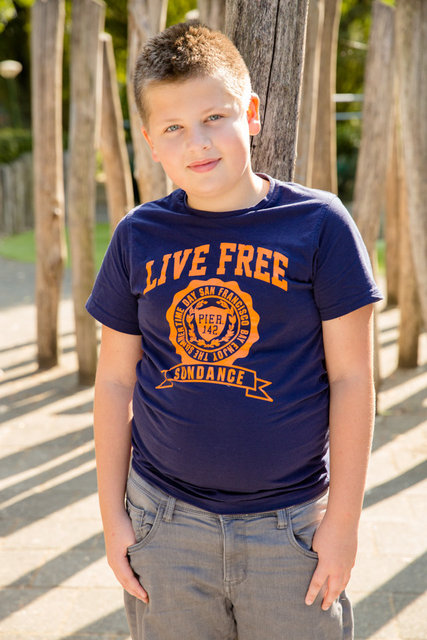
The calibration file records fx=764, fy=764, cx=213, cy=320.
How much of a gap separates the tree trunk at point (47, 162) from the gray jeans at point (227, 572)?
407 centimetres

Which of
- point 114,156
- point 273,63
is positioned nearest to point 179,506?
point 273,63

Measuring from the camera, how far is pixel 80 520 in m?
3.50

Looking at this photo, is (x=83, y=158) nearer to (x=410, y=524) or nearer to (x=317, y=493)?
(x=410, y=524)

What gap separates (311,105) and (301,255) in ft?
9.97

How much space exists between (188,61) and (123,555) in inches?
41.4

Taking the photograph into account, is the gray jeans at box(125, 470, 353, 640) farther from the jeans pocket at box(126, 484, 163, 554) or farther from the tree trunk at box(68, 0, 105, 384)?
the tree trunk at box(68, 0, 105, 384)

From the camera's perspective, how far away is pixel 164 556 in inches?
63.8

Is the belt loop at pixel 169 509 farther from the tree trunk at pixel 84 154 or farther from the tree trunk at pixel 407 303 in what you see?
the tree trunk at pixel 407 303

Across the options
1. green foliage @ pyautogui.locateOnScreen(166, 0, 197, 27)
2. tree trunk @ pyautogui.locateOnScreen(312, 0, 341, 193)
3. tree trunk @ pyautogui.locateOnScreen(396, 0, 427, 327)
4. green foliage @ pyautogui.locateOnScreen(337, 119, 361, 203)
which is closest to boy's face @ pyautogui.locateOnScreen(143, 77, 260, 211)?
tree trunk @ pyautogui.locateOnScreen(396, 0, 427, 327)

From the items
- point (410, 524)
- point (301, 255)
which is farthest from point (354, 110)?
point (301, 255)

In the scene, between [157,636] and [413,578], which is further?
[413,578]

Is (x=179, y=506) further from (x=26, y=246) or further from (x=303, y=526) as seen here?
(x=26, y=246)

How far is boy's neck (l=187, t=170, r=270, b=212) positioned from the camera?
5.24 feet

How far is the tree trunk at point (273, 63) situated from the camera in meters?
2.00
